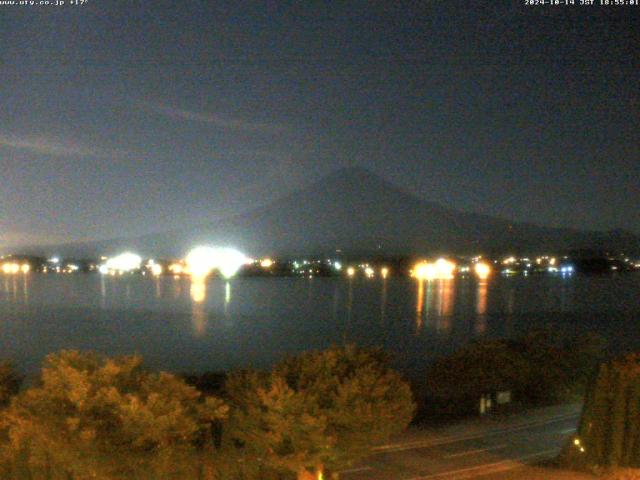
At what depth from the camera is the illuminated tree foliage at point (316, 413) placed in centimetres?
656

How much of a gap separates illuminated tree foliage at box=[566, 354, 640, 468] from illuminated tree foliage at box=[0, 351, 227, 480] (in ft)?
13.6

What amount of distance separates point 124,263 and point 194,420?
144994 mm

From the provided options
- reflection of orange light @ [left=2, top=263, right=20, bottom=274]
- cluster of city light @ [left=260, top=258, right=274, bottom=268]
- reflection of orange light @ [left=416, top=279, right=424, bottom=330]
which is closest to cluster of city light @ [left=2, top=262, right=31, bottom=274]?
reflection of orange light @ [left=2, top=263, right=20, bottom=274]

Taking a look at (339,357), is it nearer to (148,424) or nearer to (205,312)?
(148,424)

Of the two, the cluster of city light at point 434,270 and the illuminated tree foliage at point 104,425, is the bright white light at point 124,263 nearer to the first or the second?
the cluster of city light at point 434,270

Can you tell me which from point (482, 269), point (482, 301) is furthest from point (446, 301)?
point (482, 269)

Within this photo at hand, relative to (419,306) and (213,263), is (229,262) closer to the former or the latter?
(213,263)

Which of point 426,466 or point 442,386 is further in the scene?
point 442,386

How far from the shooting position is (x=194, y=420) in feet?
20.0

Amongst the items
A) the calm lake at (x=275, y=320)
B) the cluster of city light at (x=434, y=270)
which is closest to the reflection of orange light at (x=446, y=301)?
the calm lake at (x=275, y=320)

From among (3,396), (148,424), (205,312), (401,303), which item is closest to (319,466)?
(148,424)

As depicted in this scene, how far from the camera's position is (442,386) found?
1941 centimetres

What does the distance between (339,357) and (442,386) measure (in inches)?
482

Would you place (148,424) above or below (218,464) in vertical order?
above
